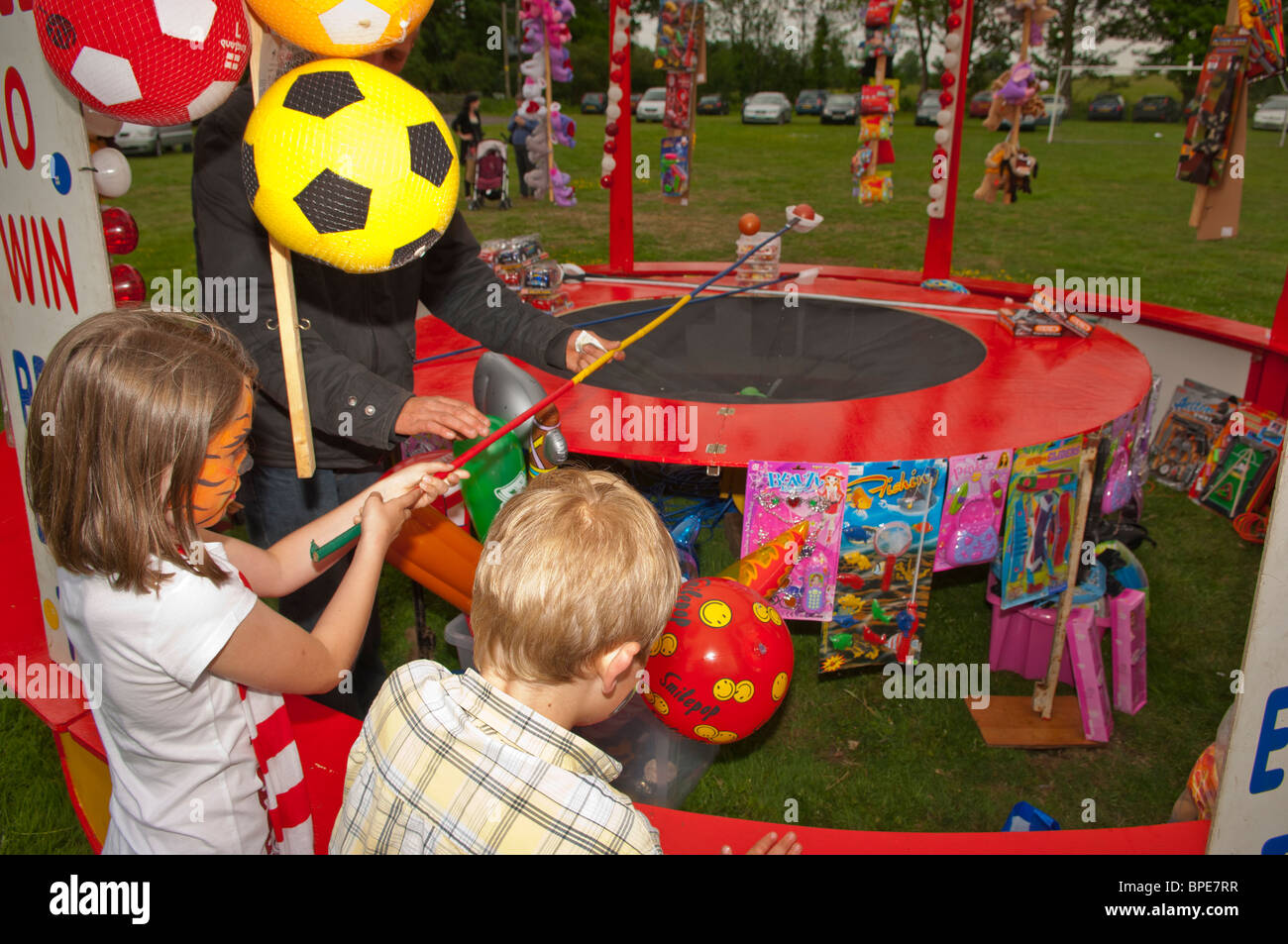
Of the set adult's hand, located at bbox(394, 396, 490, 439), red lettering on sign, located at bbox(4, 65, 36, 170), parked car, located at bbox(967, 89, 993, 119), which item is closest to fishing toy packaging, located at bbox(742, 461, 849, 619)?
adult's hand, located at bbox(394, 396, 490, 439)

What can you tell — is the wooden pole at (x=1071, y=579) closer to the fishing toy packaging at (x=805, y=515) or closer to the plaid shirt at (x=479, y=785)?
the fishing toy packaging at (x=805, y=515)

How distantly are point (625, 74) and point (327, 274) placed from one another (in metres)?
3.50

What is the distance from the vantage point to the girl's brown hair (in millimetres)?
1179

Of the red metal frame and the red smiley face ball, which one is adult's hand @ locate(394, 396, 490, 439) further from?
the red metal frame

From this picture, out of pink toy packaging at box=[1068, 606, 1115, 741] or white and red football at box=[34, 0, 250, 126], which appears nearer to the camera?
white and red football at box=[34, 0, 250, 126]

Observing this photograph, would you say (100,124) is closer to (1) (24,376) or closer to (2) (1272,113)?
(1) (24,376)

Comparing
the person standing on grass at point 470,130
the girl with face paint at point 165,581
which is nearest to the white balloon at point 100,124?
the girl with face paint at point 165,581

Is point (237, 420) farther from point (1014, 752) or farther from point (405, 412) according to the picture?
point (1014, 752)

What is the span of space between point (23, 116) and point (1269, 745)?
7.63 feet

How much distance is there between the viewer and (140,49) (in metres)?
1.39

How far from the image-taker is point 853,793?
2641 mm

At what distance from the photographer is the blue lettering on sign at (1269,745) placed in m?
1.44

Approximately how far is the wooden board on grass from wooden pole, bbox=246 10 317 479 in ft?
7.24

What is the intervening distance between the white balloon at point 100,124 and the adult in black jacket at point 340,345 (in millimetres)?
154
